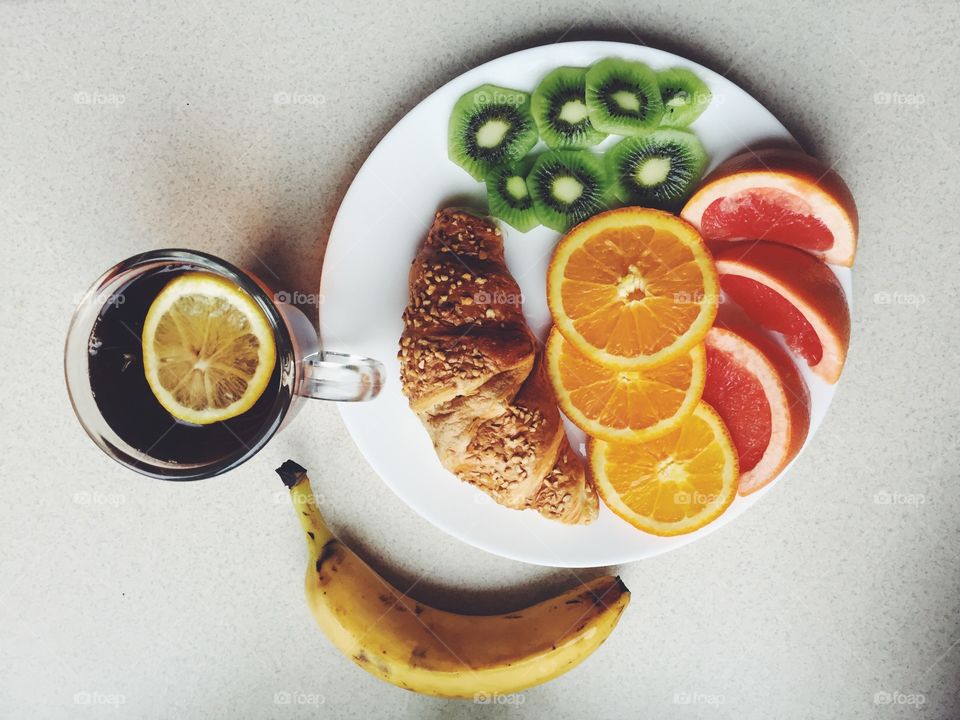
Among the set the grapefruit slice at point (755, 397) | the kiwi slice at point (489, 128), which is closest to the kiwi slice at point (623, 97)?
the kiwi slice at point (489, 128)

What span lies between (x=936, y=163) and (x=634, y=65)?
889mm

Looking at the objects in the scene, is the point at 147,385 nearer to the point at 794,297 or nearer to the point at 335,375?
the point at 335,375

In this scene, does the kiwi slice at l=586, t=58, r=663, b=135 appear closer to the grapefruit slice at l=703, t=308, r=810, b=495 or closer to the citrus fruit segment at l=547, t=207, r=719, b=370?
the citrus fruit segment at l=547, t=207, r=719, b=370

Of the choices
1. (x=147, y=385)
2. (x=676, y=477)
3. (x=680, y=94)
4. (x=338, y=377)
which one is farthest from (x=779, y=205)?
(x=147, y=385)

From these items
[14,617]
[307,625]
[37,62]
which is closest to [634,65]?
[37,62]

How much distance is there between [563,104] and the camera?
163 cm

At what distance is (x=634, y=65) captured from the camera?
5.33 feet

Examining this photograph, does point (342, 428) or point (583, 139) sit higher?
point (583, 139)

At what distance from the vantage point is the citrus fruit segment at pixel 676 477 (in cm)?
159

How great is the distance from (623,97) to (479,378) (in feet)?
2.54

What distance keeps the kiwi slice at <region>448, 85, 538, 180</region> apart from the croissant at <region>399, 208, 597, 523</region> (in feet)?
0.51

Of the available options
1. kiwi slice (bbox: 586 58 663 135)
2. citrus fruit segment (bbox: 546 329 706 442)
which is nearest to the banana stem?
citrus fruit segment (bbox: 546 329 706 442)

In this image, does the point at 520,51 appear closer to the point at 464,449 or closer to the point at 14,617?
the point at 464,449

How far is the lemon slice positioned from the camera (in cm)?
146
